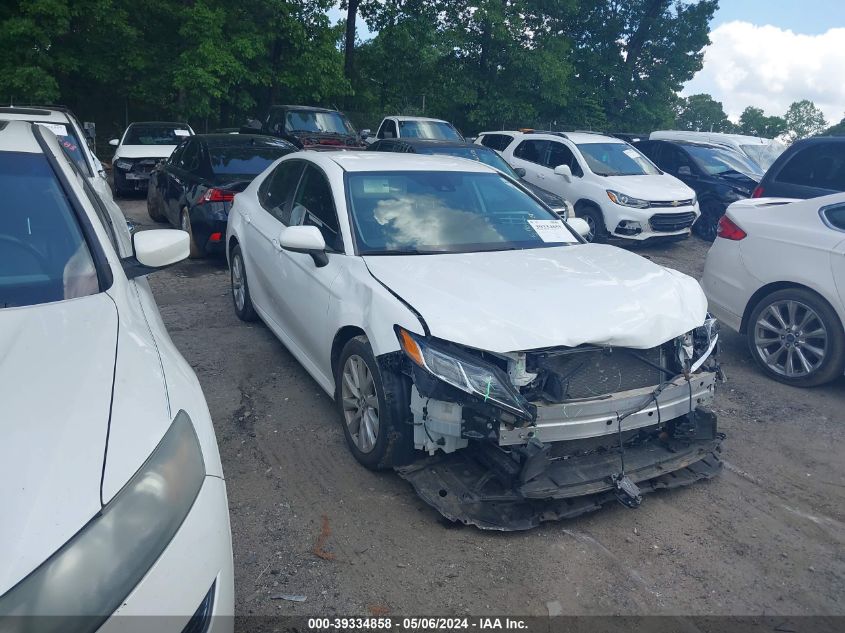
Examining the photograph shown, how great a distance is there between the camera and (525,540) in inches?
132

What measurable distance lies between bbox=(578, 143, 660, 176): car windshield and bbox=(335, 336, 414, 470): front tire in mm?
8559

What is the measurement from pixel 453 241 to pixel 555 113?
79.0 ft

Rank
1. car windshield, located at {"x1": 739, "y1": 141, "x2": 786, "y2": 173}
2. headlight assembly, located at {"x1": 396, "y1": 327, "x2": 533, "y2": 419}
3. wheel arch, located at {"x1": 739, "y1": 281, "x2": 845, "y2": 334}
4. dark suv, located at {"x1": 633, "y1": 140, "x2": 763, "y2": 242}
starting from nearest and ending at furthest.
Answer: headlight assembly, located at {"x1": 396, "y1": 327, "x2": 533, "y2": 419} < wheel arch, located at {"x1": 739, "y1": 281, "x2": 845, "y2": 334} < dark suv, located at {"x1": 633, "y1": 140, "x2": 763, "y2": 242} < car windshield, located at {"x1": 739, "y1": 141, "x2": 786, "y2": 173}

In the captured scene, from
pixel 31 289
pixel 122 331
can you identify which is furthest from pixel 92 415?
pixel 31 289

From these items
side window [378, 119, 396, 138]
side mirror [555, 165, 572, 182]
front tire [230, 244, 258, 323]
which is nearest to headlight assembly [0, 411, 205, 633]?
front tire [230, 244, 258, 323]

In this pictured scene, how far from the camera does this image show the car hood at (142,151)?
13.6 m

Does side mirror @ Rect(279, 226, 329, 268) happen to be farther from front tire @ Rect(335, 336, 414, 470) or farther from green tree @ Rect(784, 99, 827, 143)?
green tree @ Rect(784, 99, 827, 143)

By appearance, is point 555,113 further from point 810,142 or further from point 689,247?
point 810,142

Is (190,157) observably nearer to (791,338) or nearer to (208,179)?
(208,179)

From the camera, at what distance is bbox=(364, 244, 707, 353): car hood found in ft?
10.8

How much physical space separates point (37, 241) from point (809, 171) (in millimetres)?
8077

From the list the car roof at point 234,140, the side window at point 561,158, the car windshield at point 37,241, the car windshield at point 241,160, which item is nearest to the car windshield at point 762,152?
the side window at point 561,158

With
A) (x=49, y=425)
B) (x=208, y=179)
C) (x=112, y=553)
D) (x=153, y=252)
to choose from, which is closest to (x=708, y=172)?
(x=208, y=179)

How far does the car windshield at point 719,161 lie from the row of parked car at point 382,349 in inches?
296
